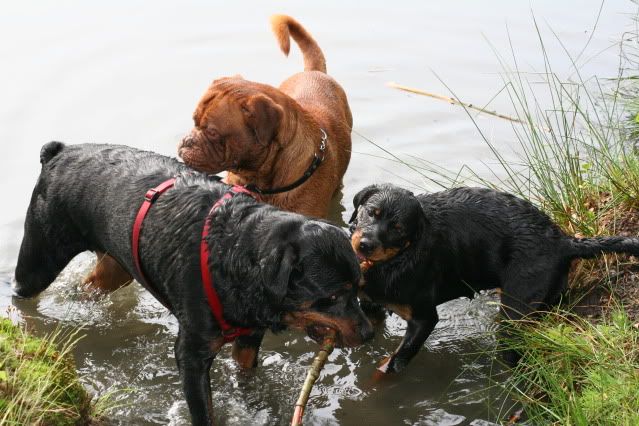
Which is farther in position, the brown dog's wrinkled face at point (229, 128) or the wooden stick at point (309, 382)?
the brown dog's wrinkled face at point (229, 128)

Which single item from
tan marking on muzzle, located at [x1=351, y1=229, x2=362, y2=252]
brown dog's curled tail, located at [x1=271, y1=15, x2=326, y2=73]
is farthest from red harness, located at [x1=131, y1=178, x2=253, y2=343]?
brown dog's curled tail, located at [x1=271, y1=15, x2=326, y2=73]

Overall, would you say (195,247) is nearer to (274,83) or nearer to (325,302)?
(325,302)

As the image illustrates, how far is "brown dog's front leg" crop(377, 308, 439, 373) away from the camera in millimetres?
5828

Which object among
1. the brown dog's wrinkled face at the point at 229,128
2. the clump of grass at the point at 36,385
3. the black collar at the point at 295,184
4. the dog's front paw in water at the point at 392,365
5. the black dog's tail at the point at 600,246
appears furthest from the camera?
the black collar at the point at 295,184

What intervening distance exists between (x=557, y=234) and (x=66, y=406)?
3258 mm

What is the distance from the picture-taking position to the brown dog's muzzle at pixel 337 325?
4633 millimetres

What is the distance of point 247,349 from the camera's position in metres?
5.78

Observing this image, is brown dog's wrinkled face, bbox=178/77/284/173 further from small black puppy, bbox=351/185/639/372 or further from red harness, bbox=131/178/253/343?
red harness, bbox=131/178/253/343

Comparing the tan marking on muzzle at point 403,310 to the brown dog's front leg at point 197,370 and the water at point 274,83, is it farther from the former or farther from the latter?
the brown dog's front leg at point 197,370

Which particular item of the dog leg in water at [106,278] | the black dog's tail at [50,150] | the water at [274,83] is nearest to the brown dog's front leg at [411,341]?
the water at [274,83]

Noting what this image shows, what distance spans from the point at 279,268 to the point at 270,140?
227cm

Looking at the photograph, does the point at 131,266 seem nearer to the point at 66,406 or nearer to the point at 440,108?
the point at 66,406

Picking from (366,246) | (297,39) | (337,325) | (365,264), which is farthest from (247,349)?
(297,39)

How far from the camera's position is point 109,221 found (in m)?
5.28
